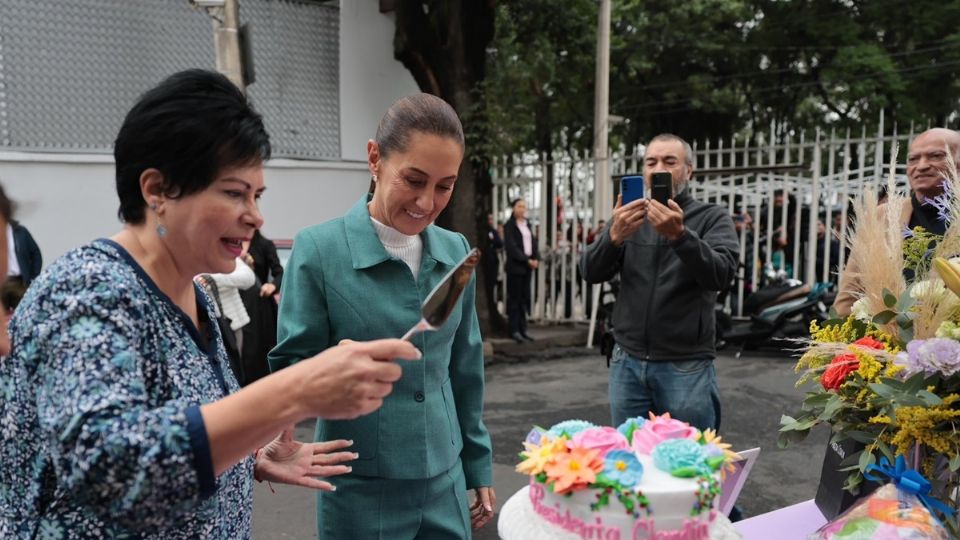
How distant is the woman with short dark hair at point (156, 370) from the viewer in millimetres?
1032

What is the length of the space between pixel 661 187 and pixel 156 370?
7.21ft

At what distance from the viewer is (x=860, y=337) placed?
5.79 feet

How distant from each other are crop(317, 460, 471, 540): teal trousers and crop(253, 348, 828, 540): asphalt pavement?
2.09m

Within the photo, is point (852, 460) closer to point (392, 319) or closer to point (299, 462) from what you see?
point (392, 319)

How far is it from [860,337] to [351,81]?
7.27 meters

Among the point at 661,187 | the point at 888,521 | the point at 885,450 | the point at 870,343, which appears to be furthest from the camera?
the point at 661,187

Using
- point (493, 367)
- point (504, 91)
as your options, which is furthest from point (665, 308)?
point (504, 91)

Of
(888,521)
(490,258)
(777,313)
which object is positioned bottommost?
(777,313)

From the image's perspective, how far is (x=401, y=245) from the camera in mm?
1975

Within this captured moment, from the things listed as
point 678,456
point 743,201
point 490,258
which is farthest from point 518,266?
point 678,456

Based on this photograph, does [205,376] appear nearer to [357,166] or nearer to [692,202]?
[692,202]

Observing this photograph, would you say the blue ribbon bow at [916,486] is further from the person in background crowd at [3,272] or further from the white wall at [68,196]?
the white wall at [68,196]

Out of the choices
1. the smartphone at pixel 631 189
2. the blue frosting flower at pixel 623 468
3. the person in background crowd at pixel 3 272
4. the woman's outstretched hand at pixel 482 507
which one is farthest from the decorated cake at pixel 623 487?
the smartphone at pixel 631 189

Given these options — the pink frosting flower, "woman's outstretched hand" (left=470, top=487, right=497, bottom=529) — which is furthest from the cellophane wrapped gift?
"woman's outstretched hand" (left=470, top=487, right=497, bottom=529)
